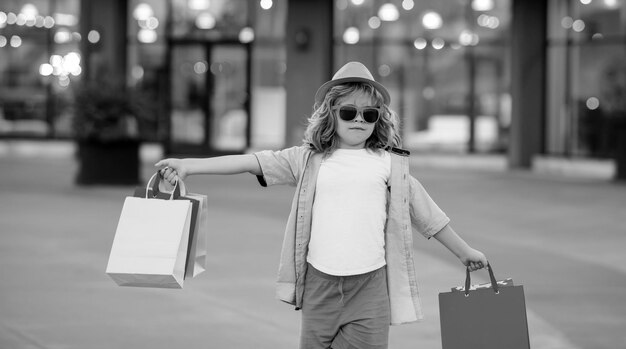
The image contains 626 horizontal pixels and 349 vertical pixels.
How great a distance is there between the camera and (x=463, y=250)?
454cm

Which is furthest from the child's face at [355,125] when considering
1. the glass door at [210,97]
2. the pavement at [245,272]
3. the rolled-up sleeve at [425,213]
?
the glass door at [210,97]

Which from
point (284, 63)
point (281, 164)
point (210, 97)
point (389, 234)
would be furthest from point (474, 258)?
point (210, 97)

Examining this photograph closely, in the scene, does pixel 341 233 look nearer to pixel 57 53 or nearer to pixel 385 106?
pixel 385 106

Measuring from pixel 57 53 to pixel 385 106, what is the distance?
2597 centimetres

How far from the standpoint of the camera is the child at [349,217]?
4352mm

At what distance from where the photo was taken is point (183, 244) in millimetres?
4293

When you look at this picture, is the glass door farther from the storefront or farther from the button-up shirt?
the button-up shirt

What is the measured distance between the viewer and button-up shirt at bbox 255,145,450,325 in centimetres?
444

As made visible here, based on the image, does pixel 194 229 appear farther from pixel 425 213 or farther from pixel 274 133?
pixel 274 133

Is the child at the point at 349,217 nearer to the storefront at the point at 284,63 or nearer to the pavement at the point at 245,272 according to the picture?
the pavement at the point at 245,272

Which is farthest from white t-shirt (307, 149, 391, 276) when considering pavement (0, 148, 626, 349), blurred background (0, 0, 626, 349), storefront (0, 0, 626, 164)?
storefront (0, 0, 626, 164)

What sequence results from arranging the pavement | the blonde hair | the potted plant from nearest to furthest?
the blonde hair → the pavement → the potted plant

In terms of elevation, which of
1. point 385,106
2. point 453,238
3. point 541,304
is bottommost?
point 541,304

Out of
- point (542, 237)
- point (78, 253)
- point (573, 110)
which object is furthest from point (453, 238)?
point (573, 110)
